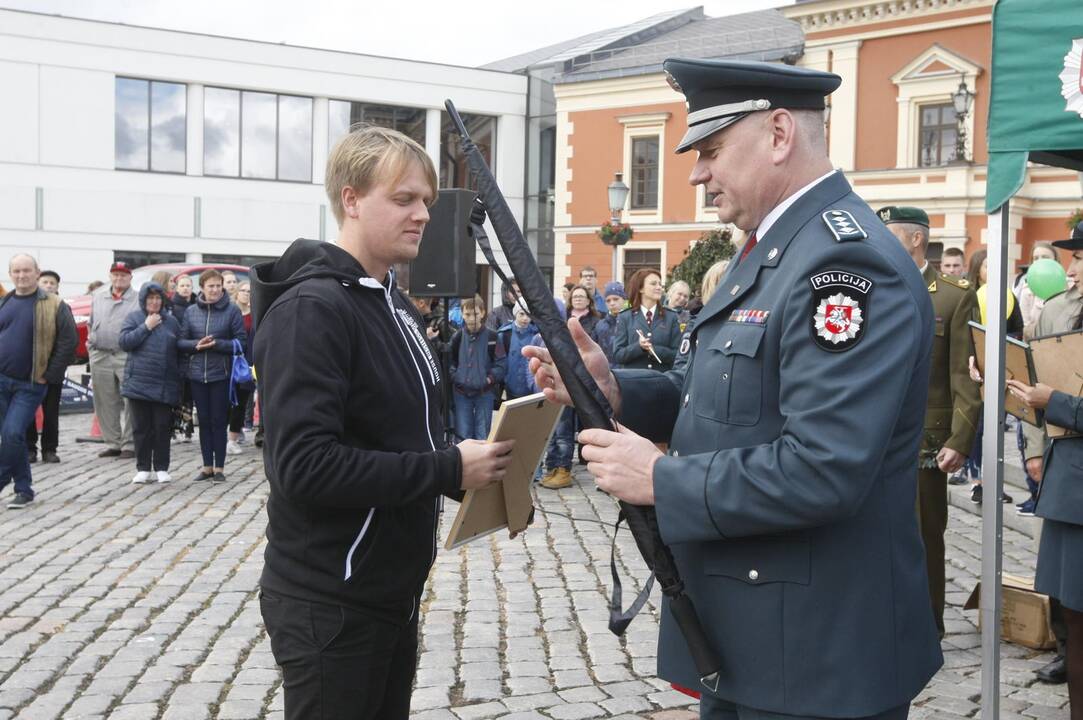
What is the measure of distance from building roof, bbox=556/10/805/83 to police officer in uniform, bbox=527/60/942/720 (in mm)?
33313

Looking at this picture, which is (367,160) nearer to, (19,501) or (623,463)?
(623,463)

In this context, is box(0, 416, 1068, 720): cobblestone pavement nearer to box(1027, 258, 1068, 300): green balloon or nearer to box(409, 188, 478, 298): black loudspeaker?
box(1027, 258, 1068, 300): green balloon

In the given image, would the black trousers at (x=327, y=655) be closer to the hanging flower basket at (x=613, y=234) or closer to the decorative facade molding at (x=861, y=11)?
Result: the hanging flower basket at (x=613, y=234)

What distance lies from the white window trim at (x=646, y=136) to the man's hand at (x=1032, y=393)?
32.1m

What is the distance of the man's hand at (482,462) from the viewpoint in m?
2.60

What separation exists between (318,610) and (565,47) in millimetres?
44518

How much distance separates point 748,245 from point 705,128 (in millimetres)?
298

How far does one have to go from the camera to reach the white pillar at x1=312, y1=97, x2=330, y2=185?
119 feet

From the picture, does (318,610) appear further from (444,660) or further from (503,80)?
(503,80)

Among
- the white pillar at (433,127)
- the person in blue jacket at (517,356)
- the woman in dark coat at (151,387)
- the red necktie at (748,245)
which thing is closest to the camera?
the red necktie at (748,245)

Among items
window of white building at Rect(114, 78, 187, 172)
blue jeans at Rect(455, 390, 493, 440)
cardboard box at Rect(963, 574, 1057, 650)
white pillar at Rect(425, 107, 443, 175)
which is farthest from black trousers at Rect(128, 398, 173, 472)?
white pillar at Rect(425, 107, 443, 175)

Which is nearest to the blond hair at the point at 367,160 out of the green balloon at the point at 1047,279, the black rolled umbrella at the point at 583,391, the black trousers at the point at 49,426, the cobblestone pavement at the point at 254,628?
the black rolled umbrella at the point at 583,391

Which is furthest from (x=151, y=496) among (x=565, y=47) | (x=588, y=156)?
(x=565, y=47)

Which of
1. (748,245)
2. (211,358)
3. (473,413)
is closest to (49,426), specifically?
(211,358)
